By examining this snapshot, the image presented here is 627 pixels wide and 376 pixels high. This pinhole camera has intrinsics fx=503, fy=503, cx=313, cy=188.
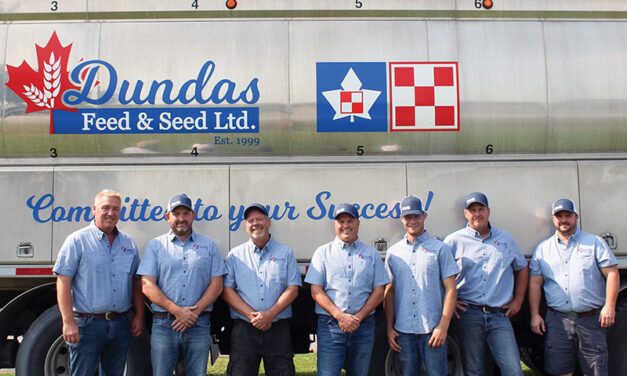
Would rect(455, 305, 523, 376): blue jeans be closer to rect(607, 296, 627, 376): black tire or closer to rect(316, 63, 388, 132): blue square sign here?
rect(607, 296, 627, 376): black tire

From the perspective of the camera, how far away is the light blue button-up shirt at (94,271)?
3.90m

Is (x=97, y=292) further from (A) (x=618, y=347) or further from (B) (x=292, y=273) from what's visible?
(A) (x=618, y=347)

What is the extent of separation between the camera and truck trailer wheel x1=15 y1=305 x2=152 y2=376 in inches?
176

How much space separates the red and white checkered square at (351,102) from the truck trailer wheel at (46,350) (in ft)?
9.24

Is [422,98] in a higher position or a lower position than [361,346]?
A: higher

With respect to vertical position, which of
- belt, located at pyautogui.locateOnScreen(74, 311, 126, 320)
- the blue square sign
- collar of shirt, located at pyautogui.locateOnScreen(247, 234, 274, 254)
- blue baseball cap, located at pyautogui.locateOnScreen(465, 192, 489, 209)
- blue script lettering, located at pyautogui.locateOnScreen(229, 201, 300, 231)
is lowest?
belt, located at pyautogui.locateOnScreen(74, 311, 126, 320)

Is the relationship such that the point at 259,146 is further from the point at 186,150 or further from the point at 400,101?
the point at 400,101

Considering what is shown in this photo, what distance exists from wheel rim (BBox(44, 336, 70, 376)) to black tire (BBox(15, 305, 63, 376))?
3 centimetres

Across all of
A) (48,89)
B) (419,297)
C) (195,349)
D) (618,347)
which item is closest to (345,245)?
(419,297)

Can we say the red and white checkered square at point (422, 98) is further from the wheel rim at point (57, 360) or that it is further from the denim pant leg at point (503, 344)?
the wheel rim at point (57, 360)

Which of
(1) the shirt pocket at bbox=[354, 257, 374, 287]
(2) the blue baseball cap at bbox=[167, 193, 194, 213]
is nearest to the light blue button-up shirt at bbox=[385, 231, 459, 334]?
(1) the shirt pocket at bbox=[354, 257, 374, 287]

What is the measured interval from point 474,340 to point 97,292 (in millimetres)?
3081

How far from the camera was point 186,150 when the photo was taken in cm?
468

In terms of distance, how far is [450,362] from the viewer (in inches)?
186
